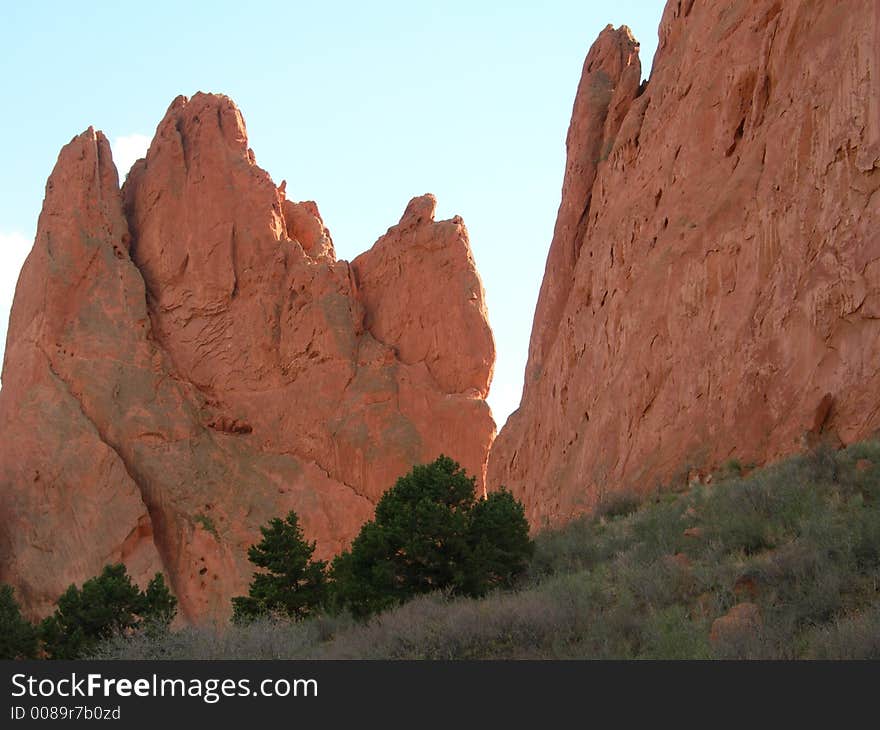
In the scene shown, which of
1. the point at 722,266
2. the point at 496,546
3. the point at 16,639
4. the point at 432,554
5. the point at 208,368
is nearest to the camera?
the point at 432,554

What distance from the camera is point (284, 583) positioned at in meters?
20.2

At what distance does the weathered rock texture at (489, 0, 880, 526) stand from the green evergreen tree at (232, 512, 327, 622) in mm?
5565

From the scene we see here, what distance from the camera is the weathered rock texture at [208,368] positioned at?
36.0m

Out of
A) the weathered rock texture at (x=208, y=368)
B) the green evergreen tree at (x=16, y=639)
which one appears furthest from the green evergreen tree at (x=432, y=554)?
the weathered rock texture at (x=208, y=368)

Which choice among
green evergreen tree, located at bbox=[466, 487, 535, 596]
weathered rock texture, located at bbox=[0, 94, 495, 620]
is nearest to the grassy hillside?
green evergreen tree, located at bbox=[466, 487, 535, 596]

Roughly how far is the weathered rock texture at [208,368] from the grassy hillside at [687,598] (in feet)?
72.6

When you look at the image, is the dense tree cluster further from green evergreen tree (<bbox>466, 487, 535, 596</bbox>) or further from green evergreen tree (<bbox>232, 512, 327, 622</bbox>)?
green evergreen tree (<bbox>232, 512, 327, 622</bbox>)

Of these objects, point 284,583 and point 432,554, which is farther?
point 284,583

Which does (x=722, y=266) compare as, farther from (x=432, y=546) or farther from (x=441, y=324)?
(x=441, y=324)

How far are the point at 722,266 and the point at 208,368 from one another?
25.6m

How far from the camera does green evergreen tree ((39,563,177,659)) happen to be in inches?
788

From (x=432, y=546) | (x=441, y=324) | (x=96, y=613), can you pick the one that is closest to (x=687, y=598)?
(x=432, y=546)
